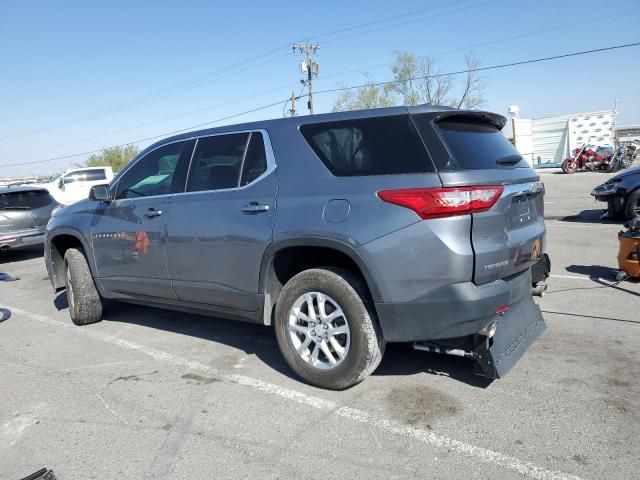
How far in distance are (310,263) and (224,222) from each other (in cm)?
74

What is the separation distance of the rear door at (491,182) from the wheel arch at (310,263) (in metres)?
0.69

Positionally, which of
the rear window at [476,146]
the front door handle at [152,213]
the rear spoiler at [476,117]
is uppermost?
the rear spoiler at [476,117]

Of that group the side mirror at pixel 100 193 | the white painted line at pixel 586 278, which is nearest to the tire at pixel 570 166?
the white painted line at pixel 586 278

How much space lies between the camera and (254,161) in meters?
3.98

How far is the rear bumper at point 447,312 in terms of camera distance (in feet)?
10.0

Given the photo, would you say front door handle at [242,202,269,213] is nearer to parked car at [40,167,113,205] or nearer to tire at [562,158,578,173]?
parked car at [40,167,113,205]

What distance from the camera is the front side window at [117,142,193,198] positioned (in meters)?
4.59

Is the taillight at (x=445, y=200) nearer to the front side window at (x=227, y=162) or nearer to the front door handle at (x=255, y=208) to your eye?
the front door handle at (x=255, y=208)

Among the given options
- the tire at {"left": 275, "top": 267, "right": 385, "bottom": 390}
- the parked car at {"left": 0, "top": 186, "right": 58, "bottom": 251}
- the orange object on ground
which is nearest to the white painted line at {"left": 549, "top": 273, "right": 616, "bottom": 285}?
the orange object on ground

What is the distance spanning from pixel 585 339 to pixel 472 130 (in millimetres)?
2049

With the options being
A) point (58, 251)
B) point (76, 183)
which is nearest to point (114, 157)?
point (76, 183)

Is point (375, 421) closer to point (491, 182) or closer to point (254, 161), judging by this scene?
point (491, 182)

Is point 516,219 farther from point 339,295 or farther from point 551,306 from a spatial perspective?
point 551,306

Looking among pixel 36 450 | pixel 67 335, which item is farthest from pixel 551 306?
pixel 67 335
